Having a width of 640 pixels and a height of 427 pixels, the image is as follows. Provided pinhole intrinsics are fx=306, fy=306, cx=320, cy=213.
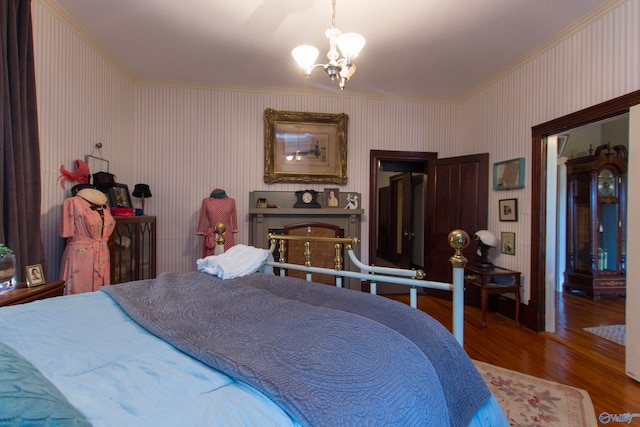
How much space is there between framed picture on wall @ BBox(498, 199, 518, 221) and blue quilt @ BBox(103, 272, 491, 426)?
3.10m

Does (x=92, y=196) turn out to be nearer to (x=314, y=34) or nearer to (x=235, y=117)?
(x=235, y=117)

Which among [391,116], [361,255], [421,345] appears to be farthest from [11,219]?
[391,116]

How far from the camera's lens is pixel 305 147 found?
4.43 meters

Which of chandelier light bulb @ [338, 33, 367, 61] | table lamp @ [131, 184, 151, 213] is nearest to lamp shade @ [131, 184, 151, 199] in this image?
table lamp @ [131, 184, 151, 213]

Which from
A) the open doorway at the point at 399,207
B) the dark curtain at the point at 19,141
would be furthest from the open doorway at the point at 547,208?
the dark curtain at the point at 19,141

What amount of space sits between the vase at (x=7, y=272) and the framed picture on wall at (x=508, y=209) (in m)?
4.54

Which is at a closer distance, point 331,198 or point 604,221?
point 331,198

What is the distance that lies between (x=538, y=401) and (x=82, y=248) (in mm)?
3630

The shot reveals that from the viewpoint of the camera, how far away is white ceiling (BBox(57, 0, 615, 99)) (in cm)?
260

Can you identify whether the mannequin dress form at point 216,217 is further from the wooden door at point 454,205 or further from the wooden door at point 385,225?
the wooden door at point 385,225

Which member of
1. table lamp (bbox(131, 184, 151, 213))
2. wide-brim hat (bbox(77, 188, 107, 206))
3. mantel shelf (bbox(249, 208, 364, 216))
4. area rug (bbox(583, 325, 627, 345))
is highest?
table lamp (bbox(131, 184, 151, 213))

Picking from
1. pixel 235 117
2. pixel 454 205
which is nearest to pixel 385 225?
pixel 454 205

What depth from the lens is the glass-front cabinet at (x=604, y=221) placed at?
4.41 metres

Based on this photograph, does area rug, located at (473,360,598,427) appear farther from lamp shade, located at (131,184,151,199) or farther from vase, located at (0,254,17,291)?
lamp shade, located at (131,184,151,199)
